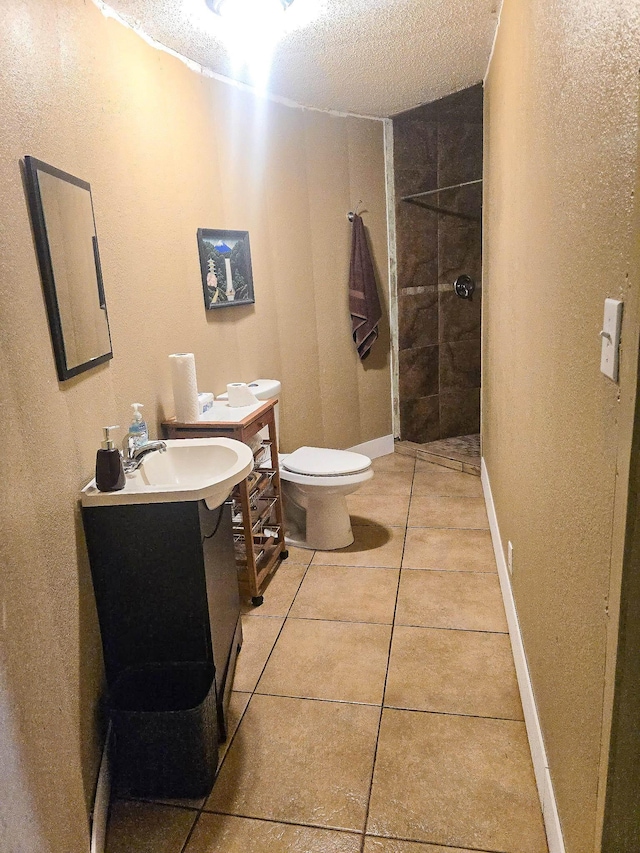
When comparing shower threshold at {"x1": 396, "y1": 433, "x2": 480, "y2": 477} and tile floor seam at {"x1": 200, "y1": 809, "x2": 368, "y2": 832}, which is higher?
shower threshold at {"x1": 396, "y1": 433, "x2": 480, "y2": 477}

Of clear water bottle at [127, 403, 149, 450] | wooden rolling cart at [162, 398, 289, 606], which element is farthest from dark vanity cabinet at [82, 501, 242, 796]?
wooden rolling cart at [162, 398, 289, 606]

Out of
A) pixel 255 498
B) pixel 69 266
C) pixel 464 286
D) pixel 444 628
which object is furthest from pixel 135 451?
pixel 464 286

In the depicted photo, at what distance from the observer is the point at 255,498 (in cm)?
254

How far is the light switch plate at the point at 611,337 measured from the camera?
0.81m

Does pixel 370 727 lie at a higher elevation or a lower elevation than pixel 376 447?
lower

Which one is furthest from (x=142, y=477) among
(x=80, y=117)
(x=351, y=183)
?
(x=351, y=183)

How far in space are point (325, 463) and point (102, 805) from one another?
1.72m

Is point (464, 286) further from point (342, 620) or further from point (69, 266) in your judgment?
point (69, 266)

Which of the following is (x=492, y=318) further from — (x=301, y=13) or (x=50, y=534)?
(x=50, y=534)

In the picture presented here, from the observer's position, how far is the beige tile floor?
4.75ft

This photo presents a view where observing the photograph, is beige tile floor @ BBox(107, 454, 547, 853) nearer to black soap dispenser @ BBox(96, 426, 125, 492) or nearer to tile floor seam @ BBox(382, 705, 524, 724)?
tile floor seam @ BBox(382, 705, 524, 724)

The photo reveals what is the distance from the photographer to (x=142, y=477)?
1.77 meters

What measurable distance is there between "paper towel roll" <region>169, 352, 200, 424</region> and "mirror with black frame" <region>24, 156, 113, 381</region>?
0.43 metres

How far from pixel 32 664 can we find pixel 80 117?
158 cm
